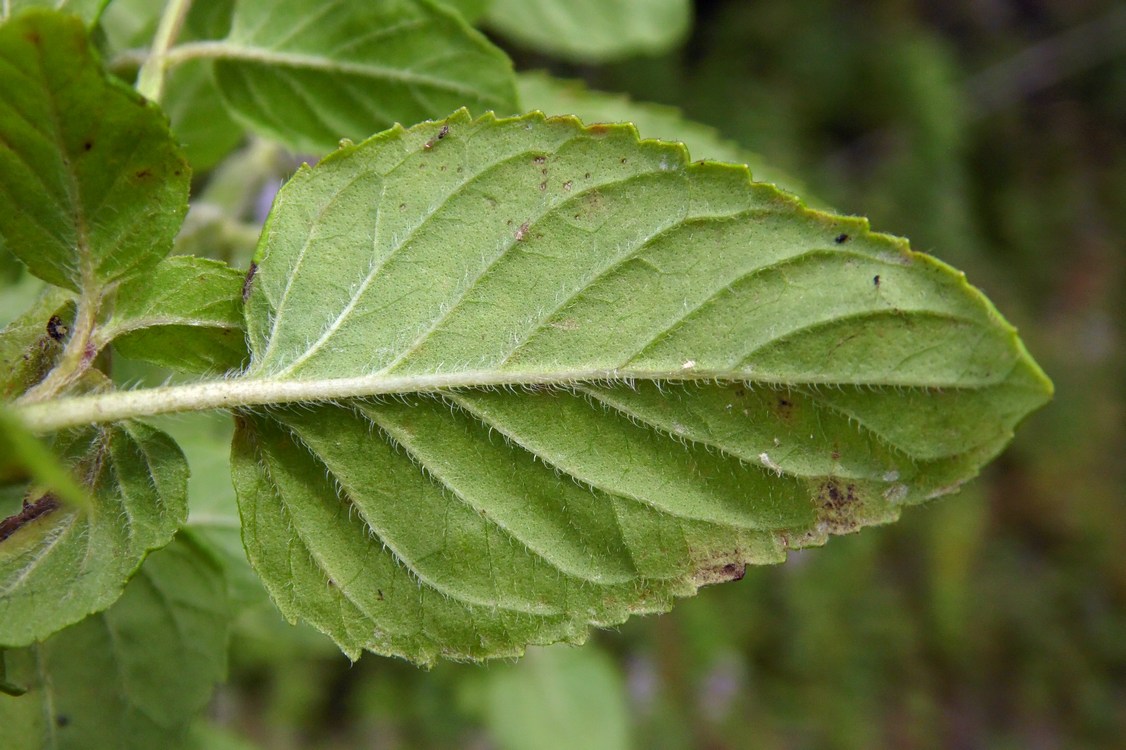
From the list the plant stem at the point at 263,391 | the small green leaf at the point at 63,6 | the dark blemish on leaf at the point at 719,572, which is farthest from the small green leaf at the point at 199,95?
the dark blemish on leaf at the point at 719,572

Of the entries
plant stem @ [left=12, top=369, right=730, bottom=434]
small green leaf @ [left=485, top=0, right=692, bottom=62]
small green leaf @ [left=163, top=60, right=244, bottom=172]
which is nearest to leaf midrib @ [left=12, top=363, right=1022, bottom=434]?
plant stem @ [left=12, top=369, right=730, bottom=434]

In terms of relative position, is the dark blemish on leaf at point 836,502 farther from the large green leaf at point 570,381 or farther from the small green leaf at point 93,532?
the small green leaf at point 93,532

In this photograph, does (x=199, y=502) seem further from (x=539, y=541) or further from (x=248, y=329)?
(x=539, y=541)

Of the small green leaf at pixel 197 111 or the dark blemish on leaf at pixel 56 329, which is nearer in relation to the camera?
the dark blemish on leaf at pixel 56 329

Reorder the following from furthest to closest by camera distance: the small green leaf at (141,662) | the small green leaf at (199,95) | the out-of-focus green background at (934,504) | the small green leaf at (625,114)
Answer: the out-of-focus green background at (934,504)
the small green leaf at (625,114)
the small green leaf at (199,95)
the small green leaf at (141,662)

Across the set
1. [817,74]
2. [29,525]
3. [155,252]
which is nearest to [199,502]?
[29,525]

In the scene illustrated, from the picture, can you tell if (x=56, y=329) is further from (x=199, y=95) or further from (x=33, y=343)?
(x=199, y=95)

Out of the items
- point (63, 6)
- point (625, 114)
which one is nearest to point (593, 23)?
point (625, 114)
